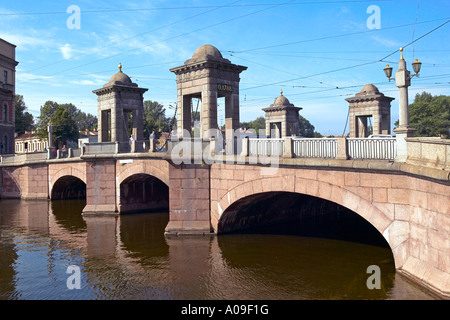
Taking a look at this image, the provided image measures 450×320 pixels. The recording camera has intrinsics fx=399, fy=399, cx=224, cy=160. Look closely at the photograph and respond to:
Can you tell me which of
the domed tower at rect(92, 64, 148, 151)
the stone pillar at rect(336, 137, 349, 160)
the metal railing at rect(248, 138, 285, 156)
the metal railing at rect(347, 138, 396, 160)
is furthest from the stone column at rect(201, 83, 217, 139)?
the domed tower at rect(92, 64, 148, 151)

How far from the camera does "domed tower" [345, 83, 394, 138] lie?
2619cm

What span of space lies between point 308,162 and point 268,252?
4048mm

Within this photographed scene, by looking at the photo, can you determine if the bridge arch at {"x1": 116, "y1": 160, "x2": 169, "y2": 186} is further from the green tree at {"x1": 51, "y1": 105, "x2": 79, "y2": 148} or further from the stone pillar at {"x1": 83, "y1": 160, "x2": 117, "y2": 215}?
the green tree at {"x1": 51, "y1": 105, "x2": 79, "y2": 148}

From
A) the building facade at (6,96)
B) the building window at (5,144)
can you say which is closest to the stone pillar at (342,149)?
the building facade at (6,96)

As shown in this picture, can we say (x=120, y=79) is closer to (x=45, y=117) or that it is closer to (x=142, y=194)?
(x=142, y=194)

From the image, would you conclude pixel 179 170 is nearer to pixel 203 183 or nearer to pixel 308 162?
pixel 203 183

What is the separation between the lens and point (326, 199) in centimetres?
1375

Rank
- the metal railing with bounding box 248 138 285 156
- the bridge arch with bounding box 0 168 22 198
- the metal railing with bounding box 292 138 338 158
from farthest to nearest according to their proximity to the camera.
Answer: the bridge arch with bounding box 0 168 22 198 < the metal railing with bounding box 248 138 285 156 < the metal railing with bounding box 292 138 338 158

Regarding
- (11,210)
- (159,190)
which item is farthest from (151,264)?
(11,210)

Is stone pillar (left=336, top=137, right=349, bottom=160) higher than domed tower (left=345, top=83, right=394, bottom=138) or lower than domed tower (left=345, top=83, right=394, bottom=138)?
lower

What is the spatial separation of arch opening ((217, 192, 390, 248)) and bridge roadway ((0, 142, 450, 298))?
0.65ft

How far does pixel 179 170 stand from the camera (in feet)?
57.2
